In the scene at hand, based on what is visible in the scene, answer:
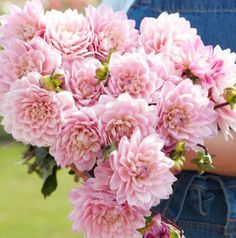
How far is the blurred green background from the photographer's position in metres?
6.93

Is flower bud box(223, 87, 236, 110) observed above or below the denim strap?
above

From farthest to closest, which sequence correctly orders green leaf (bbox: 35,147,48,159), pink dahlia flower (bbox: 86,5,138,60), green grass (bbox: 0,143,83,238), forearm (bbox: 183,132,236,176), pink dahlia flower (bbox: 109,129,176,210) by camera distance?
green grass (bbox: 0,143,83,238) → green leaf (bbox: 35,147,48,159) → forearm (bbox: 183,132,236,176) → pink dahlia flower (bbox: 86,5,138,60) → pink dahlia flower (bbox: 109,129,176,210)

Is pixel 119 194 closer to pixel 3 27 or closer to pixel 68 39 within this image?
pixel 68 39

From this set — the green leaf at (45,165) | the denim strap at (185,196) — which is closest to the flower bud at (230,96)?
the denim strap at (185,196)

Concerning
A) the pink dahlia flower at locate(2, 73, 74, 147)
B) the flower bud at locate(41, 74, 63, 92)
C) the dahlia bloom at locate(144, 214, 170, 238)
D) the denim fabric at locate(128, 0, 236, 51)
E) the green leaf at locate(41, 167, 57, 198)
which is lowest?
the green leaf at locate(41, 167, 57, 198)

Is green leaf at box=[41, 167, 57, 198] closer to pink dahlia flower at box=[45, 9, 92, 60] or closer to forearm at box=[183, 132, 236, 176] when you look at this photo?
forearm at box=[183, 132, 236, 176]

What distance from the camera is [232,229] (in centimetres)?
234

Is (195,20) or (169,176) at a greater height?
(195,20)

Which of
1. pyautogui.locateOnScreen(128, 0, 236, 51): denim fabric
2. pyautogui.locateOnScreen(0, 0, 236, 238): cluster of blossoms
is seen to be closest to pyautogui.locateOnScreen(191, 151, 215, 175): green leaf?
pyautogui.locateOnScreen(0, 0, 236, 238): cluster of blossoms

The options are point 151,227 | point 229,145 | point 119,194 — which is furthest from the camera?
point 229,145

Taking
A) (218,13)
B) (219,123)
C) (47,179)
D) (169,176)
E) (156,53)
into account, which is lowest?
(47,179)

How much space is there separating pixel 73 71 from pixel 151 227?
1.28 feet

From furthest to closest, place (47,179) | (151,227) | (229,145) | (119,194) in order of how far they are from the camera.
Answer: (47,179), (229,145), (151,227), (119,194)

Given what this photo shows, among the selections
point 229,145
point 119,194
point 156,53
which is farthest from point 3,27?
point 229,145
